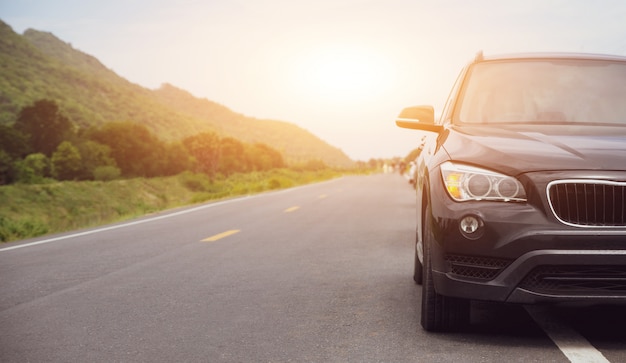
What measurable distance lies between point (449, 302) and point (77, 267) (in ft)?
16.6

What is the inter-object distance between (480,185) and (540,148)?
45 centimetres

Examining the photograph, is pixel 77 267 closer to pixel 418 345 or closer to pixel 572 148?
pixel 418 345

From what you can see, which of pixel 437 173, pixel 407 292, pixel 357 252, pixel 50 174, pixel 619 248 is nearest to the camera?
pixel 619 248

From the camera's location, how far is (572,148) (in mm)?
4074

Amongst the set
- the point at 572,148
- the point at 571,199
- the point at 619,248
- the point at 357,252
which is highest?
the point at 572,148

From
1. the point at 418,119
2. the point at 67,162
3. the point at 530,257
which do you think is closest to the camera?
the point at 530,257

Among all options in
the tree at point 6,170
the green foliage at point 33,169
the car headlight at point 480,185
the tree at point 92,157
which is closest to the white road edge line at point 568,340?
the car headlight at point 480,185

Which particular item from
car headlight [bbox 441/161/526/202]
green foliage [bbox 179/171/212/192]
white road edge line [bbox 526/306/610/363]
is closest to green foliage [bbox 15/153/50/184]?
green foliage [bbox 179/171/212/192]

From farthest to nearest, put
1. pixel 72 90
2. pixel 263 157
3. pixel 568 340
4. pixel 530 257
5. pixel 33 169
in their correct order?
1. pixel 263 157
2. pixel 72 90
3. pixel 33 169
4. pixel 568 340
5. pixel 530 257

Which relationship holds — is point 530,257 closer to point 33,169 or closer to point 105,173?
point 33,169

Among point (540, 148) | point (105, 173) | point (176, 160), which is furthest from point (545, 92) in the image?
point (176, 160)

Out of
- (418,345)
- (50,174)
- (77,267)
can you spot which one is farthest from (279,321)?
(50,174)

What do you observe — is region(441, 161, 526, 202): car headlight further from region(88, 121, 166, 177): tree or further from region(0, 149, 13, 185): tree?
region(88, 121, 166, 177): tree

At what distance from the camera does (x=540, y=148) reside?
4.12 meters
